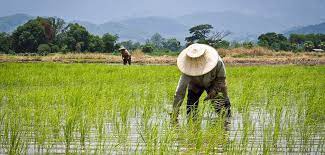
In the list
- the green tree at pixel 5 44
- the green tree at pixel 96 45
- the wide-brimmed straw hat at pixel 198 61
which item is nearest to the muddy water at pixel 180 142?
the wide-brimmed straw hat at pixel 198 61

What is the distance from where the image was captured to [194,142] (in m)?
3.46

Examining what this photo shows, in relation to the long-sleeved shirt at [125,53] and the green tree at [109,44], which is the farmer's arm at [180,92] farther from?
the green tree at [109,44]

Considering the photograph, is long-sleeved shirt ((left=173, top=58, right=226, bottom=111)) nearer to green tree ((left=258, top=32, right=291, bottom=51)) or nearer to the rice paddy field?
the rice paddy field

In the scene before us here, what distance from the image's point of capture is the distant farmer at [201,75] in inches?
155

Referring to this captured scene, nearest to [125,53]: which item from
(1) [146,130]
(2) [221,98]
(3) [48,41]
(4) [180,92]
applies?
(2) [221,98]

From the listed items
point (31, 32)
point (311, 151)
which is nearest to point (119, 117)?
point (311, 151)

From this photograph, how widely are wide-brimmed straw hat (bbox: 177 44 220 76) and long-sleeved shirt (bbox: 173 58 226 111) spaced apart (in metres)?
0.13

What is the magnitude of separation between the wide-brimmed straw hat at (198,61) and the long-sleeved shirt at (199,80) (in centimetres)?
13

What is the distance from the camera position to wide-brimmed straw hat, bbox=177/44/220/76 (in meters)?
3.92

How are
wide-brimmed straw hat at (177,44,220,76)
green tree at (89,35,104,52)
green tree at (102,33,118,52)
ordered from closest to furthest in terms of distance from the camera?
1. wide-brimmed straw hat at (177,44,220,76)
2. green tree at (89,35,104,52)
3. green tree at (102,33,118,52)

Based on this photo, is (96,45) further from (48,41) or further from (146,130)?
(146,130)

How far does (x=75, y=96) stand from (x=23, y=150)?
2.43 m

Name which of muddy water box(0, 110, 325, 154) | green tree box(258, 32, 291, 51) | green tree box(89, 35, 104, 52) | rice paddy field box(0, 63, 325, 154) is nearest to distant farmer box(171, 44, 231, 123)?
rice paddy field box(0, 63, 325, 154)

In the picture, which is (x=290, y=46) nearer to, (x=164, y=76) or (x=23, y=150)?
(x=164, y=76)
